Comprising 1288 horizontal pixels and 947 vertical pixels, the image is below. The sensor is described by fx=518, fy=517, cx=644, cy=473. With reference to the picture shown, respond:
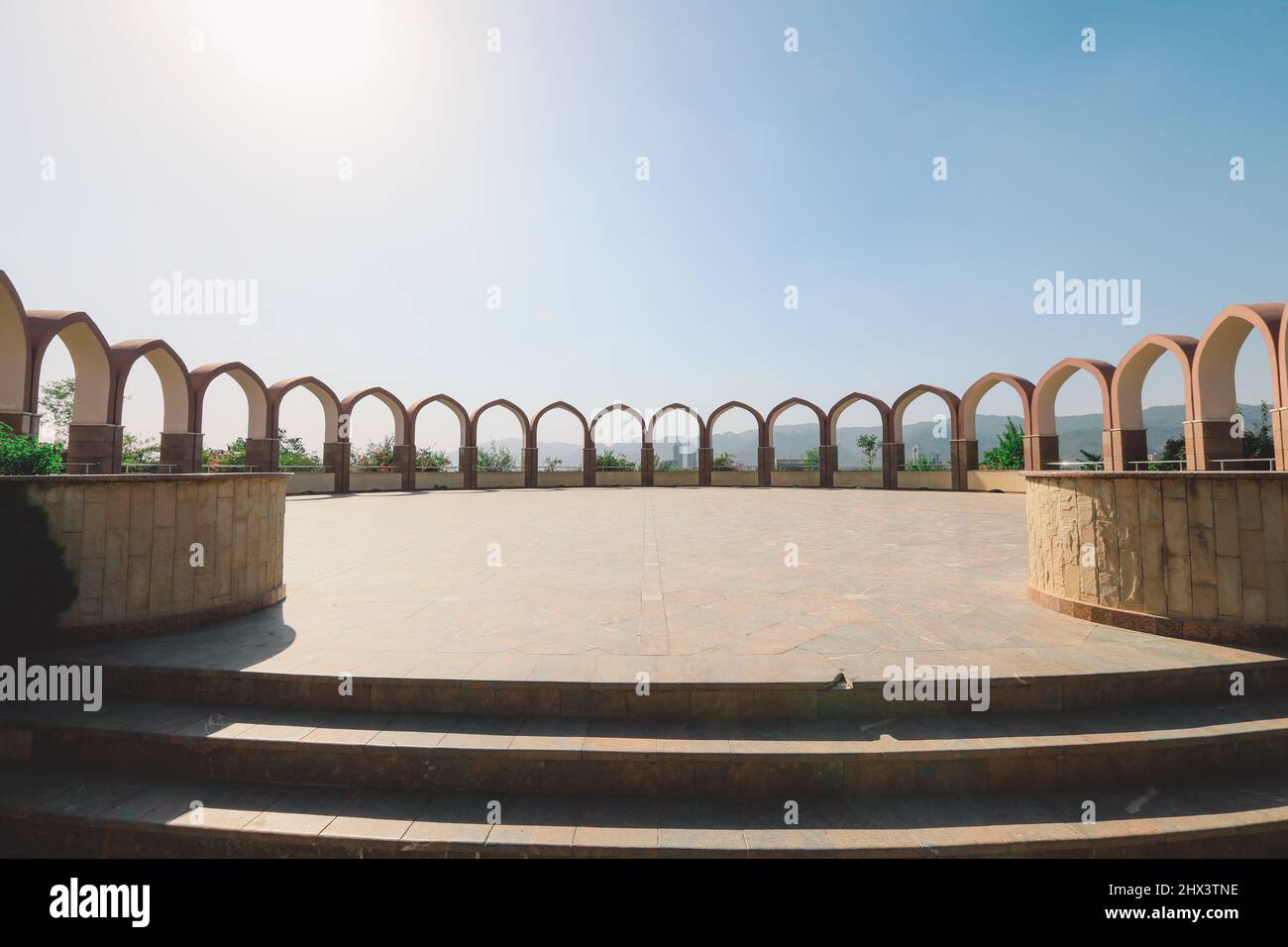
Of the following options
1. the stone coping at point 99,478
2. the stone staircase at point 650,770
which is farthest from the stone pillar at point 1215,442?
the stone coping at point 99,478

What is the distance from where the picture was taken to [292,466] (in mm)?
21625

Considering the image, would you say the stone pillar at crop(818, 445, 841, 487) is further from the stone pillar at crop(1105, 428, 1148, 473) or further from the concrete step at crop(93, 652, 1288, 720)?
the concrete step at crop(93, 652, 1288, 720)

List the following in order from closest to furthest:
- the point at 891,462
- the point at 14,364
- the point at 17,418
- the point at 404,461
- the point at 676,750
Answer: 1. the point at 676,750
2. the point at 17,418
3. the point at 14,364
4. the point at 404,461
5. the point at 891,462

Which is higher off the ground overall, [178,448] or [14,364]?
[14,364]

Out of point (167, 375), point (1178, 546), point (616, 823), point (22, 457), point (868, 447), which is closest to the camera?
point (616, 823)

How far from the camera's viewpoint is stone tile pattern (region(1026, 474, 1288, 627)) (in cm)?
338

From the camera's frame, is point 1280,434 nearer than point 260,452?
Yes

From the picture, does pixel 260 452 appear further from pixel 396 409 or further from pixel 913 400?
pixel 913 400

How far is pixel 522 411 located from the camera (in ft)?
81.4

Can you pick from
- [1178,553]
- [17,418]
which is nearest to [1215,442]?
[1178,553]

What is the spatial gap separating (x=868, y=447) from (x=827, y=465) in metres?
7.81

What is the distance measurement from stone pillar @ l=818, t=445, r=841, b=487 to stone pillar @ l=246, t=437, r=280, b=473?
22757mm

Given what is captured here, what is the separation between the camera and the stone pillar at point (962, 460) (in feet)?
70.2

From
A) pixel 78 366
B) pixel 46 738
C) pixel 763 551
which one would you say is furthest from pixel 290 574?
pixel 78 366
